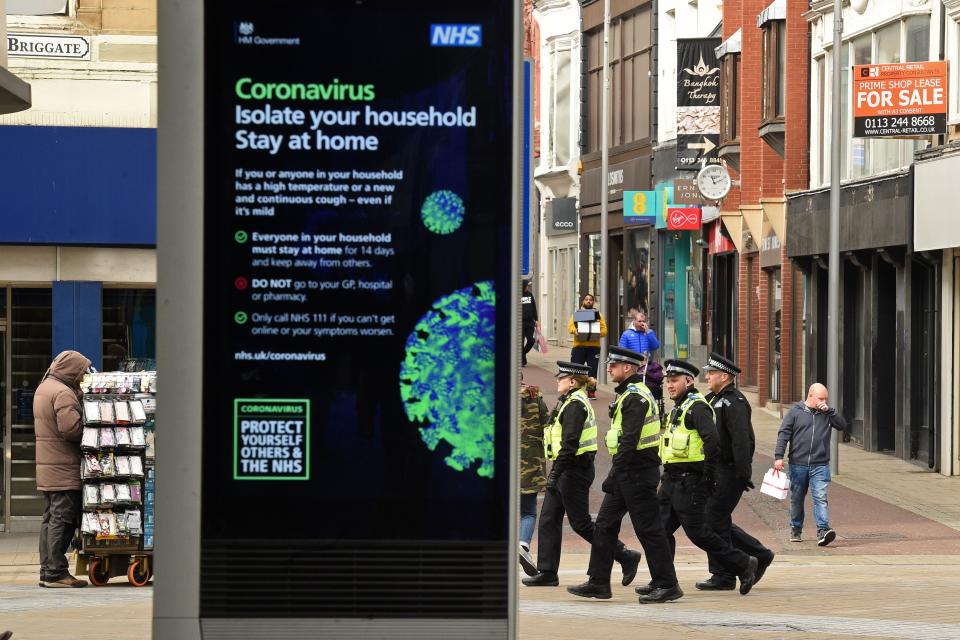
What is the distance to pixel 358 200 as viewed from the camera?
18.8 ft

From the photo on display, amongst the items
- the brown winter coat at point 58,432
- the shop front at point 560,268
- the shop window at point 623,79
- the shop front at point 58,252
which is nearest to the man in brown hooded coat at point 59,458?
the brown winter coat at point 58,432

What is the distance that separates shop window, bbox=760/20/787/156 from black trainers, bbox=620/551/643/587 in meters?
18.3

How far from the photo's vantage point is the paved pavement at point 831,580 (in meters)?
11.5

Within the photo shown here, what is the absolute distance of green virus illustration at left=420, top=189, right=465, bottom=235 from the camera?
18.9 ft

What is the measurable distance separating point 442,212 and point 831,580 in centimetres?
979

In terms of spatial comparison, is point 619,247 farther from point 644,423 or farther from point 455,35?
point 455,35

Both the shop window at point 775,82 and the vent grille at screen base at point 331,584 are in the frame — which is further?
the shop window at point 775,82

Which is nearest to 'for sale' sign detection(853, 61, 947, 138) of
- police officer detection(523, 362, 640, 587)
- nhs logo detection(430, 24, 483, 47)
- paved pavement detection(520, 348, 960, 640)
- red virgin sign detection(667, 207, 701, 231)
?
paved pavement detection(520, 348, 960, 640)

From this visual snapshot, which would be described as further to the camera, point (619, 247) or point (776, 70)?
point (619, 247)

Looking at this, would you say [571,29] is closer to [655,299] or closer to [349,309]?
[655,299]

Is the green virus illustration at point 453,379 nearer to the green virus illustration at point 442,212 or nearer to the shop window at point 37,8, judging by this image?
the green virus illustration at point 442,212

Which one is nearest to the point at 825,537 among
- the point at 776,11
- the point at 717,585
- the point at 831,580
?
the point at 831,580

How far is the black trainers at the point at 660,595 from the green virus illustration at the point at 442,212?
7.72 meters

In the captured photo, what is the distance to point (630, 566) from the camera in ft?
45.9
